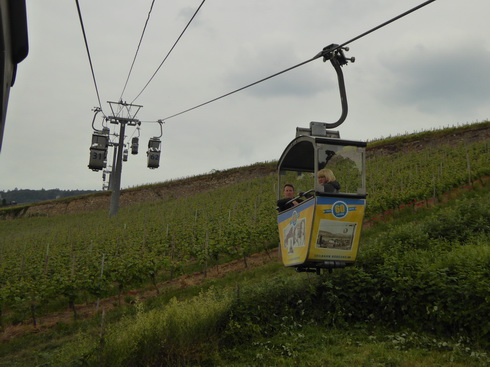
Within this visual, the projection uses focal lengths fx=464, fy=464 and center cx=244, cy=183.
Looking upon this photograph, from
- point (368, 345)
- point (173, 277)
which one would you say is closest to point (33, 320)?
point (173, 277)

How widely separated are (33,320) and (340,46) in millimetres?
9927

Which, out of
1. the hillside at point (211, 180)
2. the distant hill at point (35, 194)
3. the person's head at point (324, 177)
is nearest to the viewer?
the person's head at point (324, 177)

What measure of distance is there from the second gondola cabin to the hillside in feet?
78.8

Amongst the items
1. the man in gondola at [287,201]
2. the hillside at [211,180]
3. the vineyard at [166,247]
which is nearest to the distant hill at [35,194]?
the hillside at [211,180]

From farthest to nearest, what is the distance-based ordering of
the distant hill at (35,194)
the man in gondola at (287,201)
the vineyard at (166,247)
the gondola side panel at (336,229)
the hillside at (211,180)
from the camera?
the distant hill at (35,194) → the hillside at (211,180) → the vineyard at (166,247) → the man in gondola at (287,201) → the gondola side panel at (336,229)

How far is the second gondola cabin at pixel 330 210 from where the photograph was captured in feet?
24.7

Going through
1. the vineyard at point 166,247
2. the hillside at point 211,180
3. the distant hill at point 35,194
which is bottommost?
the vineyard at point 166,247

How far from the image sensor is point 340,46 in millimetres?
8039

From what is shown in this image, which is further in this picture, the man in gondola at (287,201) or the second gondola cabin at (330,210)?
the man in gondola at (287,201)

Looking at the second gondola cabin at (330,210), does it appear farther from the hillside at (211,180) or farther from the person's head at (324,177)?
the hillside at (211,180)

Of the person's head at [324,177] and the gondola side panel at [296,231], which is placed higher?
the person's head at [324,177]

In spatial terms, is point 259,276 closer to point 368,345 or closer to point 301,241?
point 301,241

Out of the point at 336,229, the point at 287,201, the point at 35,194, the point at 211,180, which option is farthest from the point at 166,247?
the point at 35,194

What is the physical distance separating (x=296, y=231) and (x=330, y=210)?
0.85m
